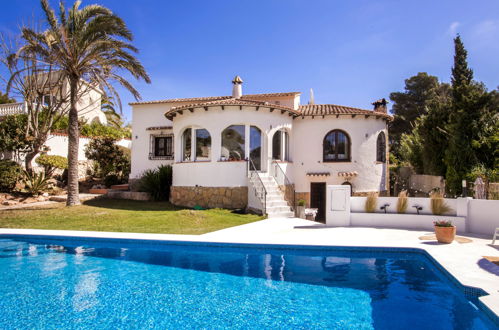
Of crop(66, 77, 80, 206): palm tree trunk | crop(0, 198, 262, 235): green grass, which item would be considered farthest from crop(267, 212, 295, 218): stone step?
crop(66, 77, 80, 206): palm tree trunk

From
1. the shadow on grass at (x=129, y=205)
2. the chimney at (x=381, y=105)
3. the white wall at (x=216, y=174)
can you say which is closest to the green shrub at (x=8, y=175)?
the shadow on grass at (x=129, y=205)

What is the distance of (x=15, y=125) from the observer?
795 inches

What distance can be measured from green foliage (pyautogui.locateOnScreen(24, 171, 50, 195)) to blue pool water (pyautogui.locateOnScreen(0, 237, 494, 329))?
9.46 m

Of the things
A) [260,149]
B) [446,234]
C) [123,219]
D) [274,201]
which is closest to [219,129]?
[260,149]

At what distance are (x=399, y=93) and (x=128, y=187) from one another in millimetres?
46374

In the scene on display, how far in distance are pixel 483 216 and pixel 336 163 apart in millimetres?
9483

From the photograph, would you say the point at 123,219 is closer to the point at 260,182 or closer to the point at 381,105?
the point at 260,182

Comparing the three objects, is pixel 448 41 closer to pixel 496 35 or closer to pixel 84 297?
pixel 496 35

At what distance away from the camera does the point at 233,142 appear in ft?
59.4

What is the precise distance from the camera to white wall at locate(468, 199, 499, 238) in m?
11.2

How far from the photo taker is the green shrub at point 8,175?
18.3m

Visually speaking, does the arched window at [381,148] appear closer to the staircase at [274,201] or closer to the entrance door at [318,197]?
the entrance door at [318,197]

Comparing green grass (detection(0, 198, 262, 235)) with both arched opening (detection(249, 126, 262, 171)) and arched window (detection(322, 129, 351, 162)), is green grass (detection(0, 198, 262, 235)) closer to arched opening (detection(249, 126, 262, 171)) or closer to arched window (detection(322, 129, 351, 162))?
arched opening (detection(249, 126, 262, 171))

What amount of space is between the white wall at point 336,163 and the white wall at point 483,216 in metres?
8.34
